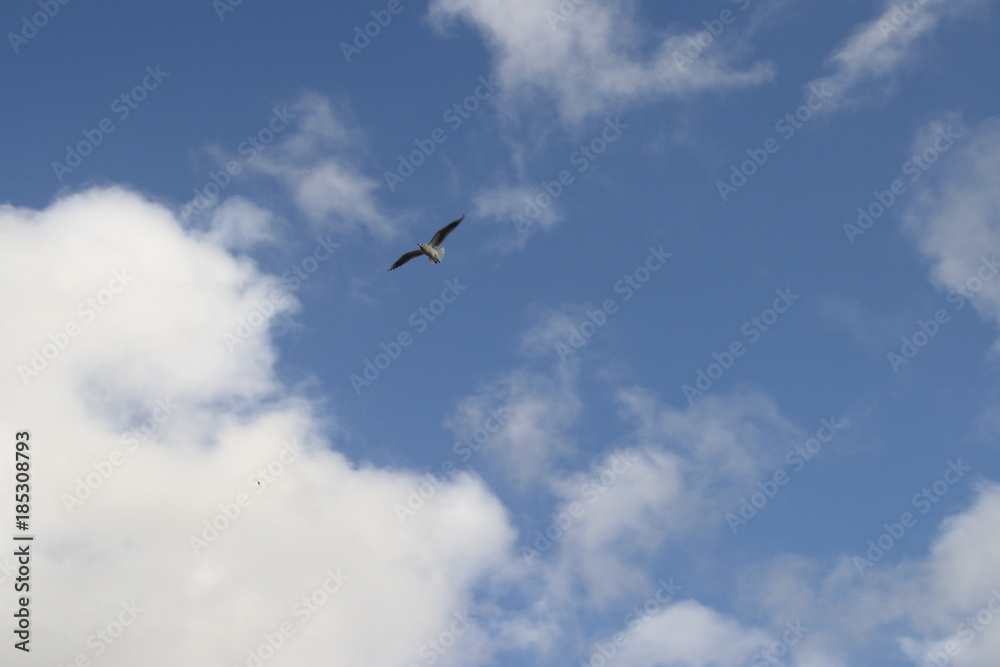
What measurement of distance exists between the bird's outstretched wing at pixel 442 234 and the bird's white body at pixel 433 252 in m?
0.29

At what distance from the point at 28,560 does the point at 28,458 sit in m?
7.39

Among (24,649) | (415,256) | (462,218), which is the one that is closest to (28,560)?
(24,649)

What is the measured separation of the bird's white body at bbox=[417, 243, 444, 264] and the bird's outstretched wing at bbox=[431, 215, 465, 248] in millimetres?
288

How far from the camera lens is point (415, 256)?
63.4 metres

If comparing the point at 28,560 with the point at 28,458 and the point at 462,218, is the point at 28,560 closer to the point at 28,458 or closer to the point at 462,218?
the point at 28,458

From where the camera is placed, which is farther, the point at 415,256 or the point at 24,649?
the point at 415,256

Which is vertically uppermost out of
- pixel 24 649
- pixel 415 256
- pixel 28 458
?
pixel 415 256

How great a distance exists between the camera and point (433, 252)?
61.7m

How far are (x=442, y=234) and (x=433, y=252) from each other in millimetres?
1508

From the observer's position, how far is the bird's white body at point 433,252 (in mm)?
61438

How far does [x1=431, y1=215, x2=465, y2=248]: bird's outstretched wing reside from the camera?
60.4 metres

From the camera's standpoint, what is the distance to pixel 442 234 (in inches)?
2408

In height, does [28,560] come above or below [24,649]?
above

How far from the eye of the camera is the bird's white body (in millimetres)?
61438
